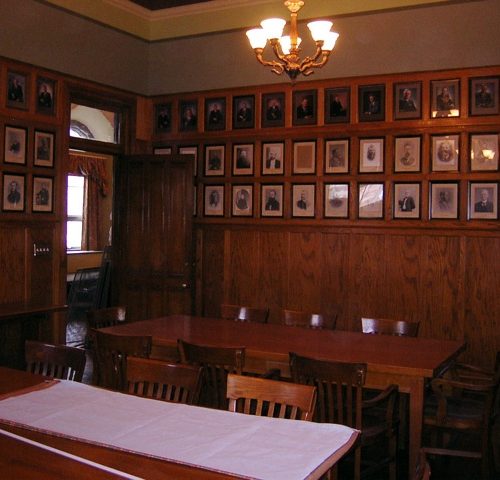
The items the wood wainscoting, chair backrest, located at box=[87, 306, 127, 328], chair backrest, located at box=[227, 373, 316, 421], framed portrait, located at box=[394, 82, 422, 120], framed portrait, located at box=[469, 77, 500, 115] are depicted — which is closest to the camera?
chair backrest, located at box=[227, 373, 316, 421]

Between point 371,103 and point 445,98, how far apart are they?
71 cm

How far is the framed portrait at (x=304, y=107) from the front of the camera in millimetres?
6848

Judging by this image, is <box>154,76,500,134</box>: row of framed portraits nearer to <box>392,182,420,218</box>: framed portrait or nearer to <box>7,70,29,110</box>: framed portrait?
<box>392,182,420,218</box>: framed portrait

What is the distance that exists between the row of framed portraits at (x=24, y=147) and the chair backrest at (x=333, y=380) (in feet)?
12.7

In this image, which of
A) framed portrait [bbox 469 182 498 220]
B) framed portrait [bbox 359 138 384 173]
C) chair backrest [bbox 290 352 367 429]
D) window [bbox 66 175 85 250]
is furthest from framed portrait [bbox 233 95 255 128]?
window [bbox 66 175 85 250]

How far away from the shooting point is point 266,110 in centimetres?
712

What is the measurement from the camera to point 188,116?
24.9 ft

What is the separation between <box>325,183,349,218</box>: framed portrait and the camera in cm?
673

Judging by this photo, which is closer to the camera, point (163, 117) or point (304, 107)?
point (304, 107)

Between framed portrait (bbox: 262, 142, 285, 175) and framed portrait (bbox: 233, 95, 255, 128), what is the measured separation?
1.06 ft

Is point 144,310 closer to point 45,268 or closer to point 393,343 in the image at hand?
point 45,268

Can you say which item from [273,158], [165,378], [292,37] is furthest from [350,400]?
[273,158]

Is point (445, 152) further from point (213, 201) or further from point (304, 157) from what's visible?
point (213, 201)

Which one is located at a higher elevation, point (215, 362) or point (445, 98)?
point (445, 98)
